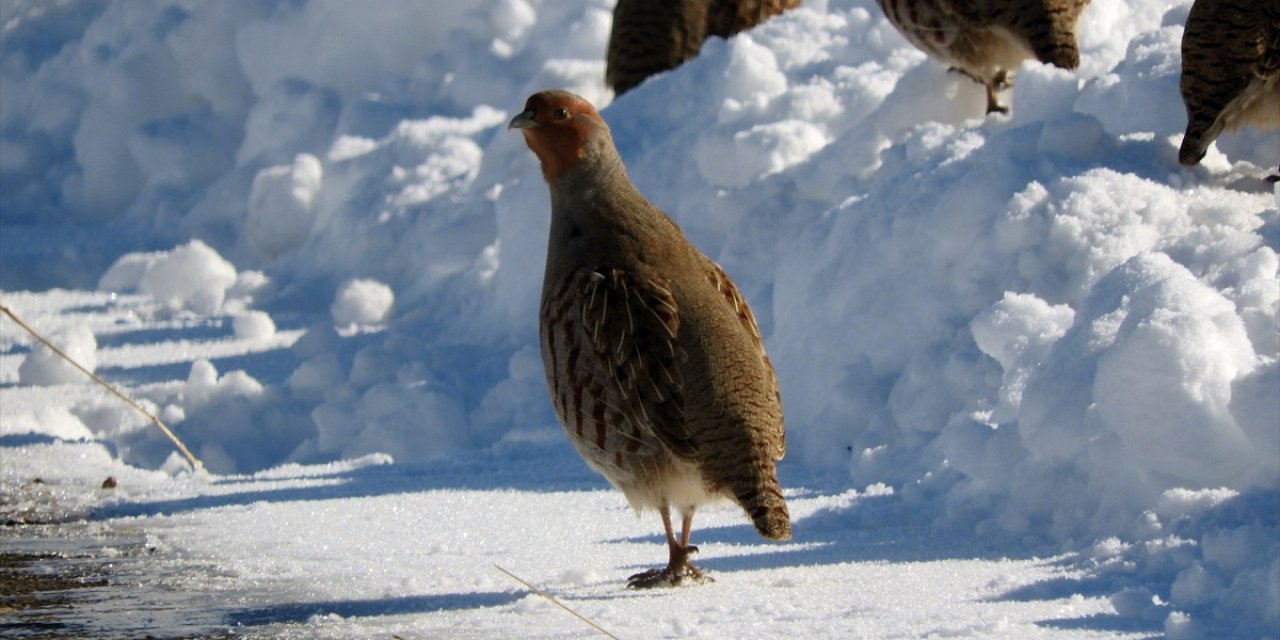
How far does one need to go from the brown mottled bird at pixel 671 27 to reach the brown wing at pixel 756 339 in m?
5.53

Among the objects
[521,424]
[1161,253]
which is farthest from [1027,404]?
[521,424]

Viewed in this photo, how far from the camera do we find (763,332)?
7332 mm

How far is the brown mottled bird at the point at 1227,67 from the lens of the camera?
20.6 feet

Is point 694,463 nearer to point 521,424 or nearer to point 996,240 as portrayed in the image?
point 996,240

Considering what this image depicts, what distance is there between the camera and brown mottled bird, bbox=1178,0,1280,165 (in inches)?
247

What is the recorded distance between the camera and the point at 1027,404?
516cm

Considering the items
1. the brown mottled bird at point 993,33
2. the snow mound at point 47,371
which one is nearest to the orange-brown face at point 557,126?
the brown mottled bird at point 993,33

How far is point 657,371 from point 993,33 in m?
3.60

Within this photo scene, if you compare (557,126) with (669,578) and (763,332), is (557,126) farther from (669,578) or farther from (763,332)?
(763,332)

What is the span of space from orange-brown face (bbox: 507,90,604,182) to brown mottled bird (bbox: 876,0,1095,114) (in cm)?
293

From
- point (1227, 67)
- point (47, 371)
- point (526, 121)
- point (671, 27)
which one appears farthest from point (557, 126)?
point (671, 27)

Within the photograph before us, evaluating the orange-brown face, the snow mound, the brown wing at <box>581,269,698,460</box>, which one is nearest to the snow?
the snow mound

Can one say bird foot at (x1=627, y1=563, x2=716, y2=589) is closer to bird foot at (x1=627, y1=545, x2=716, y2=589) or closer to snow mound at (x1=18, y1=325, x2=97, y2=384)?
bird foot at (x1=627, y1=545, x2=716, y2=589)

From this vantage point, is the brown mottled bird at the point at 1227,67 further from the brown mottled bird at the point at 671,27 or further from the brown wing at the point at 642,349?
the brown mottled bird at the point at 671,27
